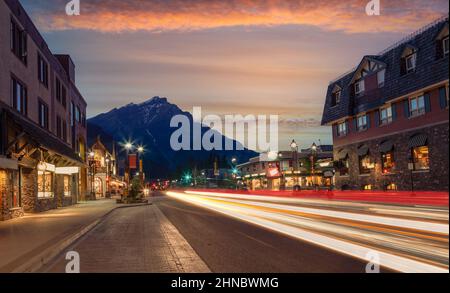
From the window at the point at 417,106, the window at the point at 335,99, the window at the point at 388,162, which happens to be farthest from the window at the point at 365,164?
Answer: the window at the point at 335,99

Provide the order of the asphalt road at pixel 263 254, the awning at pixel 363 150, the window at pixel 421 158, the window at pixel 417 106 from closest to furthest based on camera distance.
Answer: the asphalt road at pixel 263 254
the window at pixel 421 158
the window at pixel 417 106
the awning at pixel 363 150

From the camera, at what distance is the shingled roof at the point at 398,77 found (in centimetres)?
3136

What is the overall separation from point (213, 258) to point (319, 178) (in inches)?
3003

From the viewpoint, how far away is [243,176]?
395 ft

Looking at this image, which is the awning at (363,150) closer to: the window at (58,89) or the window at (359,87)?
the window at (359,87)

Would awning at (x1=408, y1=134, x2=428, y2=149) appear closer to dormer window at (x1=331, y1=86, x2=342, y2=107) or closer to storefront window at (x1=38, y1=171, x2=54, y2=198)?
dormer window at (x1=331, y1=86, x2=342, y2=107)

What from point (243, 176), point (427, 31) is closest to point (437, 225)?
point (427, 31)

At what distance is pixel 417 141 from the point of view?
115 feet

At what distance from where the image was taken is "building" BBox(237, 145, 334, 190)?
8144 cm

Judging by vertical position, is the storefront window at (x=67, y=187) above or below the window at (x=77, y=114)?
below

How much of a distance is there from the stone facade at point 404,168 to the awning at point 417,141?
292mm

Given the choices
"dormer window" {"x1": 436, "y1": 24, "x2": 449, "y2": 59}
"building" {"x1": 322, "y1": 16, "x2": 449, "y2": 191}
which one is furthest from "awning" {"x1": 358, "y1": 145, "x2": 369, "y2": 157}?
"dormer window" {"x1": 436, "y1": 24, "x2": 449, "y2": 59}

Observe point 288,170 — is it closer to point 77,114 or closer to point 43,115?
point 77,114

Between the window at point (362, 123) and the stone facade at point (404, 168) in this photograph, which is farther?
the window at point (362, 123)
